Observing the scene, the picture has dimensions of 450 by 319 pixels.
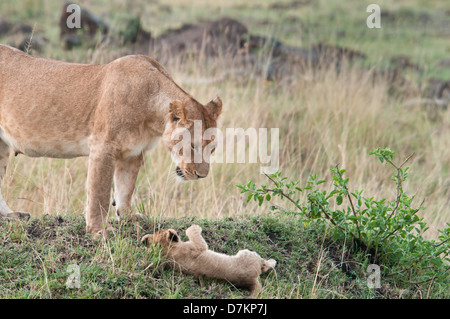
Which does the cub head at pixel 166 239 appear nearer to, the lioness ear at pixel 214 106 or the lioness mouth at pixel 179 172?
the lioness mouth at pixel 179 172

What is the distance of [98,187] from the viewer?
553 centimetres

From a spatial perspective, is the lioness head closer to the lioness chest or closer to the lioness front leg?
the lioness chest

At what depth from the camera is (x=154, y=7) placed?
2052 centimetres

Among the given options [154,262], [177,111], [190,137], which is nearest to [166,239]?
[154,262]

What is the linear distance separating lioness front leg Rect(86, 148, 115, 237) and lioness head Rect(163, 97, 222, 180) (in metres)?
0.52

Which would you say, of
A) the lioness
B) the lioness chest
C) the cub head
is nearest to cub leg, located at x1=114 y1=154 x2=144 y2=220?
the lioness

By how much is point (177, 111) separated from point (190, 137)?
23 cm

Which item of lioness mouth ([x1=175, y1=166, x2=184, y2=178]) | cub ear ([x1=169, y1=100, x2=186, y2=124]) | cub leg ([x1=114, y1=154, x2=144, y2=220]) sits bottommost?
cub leg ([x1=114, y1=154, x2=144, y2=220])

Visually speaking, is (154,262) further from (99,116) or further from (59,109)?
(59,109)

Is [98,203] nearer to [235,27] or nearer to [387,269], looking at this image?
[387,269]

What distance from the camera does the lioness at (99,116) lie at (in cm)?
549

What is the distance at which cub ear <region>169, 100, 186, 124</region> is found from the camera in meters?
5.30

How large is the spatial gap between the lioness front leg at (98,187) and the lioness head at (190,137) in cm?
52

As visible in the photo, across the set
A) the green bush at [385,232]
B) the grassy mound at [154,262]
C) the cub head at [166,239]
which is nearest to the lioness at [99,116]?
the grassy mound at [154,262]
